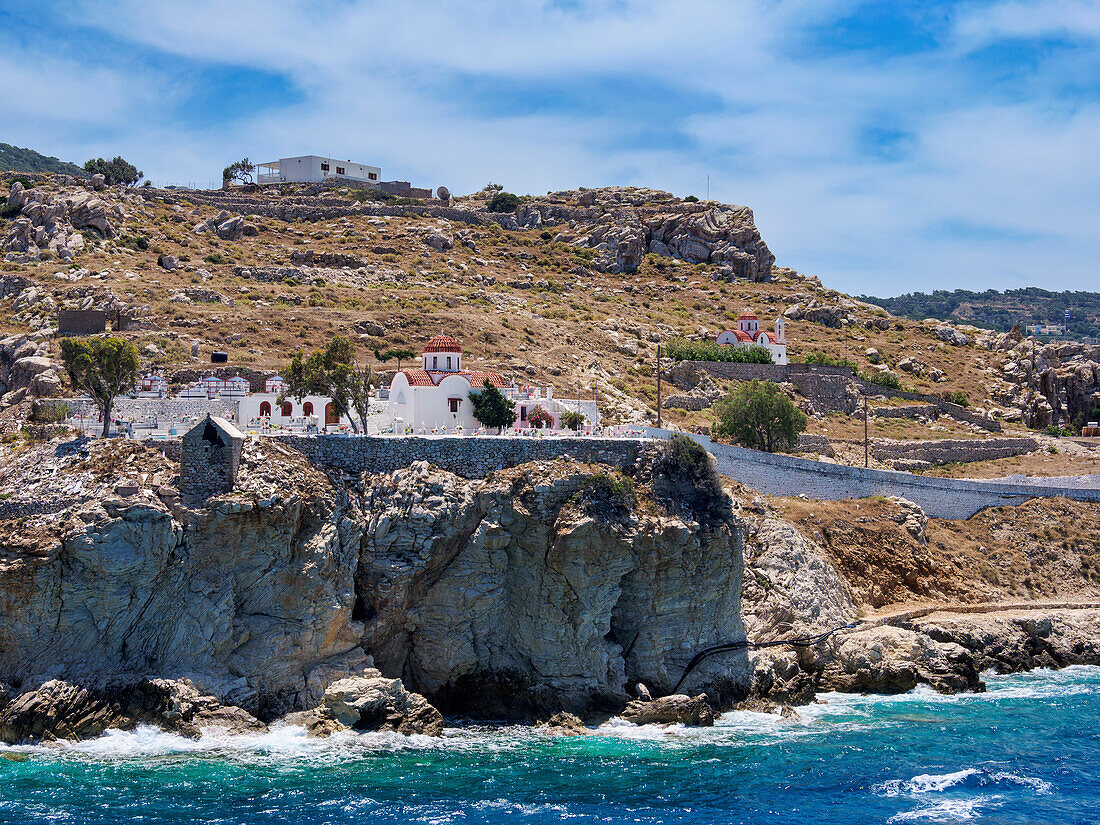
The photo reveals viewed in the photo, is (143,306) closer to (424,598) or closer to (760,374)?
(424,598)

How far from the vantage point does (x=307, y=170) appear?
111938mm

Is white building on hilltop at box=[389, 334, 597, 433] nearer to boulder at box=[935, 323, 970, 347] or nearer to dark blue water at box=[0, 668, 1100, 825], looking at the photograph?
dark blue water at box=[0, 668, 1100, 825]

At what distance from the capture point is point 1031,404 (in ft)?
253

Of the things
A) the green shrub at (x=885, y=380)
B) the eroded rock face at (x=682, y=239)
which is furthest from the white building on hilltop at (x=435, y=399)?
the eroded rock face at (x=682, y=239)

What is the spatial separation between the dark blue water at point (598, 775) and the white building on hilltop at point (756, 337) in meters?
45.9

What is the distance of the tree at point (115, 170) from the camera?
10394 cm

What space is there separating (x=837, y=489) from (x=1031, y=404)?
1353 inches

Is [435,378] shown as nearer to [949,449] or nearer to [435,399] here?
[435,399]

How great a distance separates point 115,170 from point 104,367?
74.4 metres

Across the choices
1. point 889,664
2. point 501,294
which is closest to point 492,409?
point 889,664

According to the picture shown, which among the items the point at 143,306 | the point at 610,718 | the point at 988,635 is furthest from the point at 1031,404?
the point at 143,306

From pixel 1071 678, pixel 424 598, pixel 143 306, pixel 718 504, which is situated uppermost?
pixel 143 306

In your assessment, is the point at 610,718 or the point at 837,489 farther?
the point at 837,489

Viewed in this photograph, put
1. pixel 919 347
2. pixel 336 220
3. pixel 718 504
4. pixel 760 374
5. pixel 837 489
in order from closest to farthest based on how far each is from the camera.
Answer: pixel 718 504
pixel 837 489
pixel 760 374
pixel 919 347
pixel 336 220
